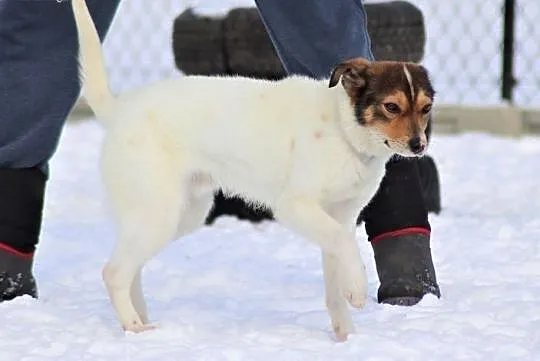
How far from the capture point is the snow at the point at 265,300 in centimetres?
287

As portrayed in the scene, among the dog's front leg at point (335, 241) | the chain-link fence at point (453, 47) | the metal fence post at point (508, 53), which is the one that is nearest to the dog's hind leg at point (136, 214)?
the dog's front leg at point (335, 241)

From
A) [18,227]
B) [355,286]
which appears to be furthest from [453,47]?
[355,286]

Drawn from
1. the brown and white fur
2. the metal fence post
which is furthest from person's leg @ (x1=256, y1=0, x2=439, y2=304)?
the metal fence post

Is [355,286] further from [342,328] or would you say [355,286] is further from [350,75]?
[350,75]

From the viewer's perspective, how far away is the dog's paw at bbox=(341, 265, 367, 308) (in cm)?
285

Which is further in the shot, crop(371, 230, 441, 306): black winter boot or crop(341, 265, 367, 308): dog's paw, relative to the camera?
crop(371, 230, 441, 306): black winter boot

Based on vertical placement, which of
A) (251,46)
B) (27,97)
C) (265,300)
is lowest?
(265,300)

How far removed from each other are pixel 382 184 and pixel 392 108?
0.69 m

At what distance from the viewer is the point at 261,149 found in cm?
300

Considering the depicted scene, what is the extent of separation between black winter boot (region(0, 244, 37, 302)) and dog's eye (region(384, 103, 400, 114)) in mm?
1191

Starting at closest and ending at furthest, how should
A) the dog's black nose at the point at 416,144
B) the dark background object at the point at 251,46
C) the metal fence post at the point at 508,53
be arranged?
the dog's black nose at the point at 416,144 → the dark background object at the point at 251,46 → the metal fence post at the point at 508,53

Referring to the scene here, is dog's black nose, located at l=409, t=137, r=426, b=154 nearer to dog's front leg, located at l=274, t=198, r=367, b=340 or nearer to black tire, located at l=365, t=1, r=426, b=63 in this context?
dog's front leg, located at l=274, t=198, r=367, b=340

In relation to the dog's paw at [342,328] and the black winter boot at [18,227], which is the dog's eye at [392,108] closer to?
the dog's paw at [342,328]

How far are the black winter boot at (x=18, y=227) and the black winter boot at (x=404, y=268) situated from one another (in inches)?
38.2
